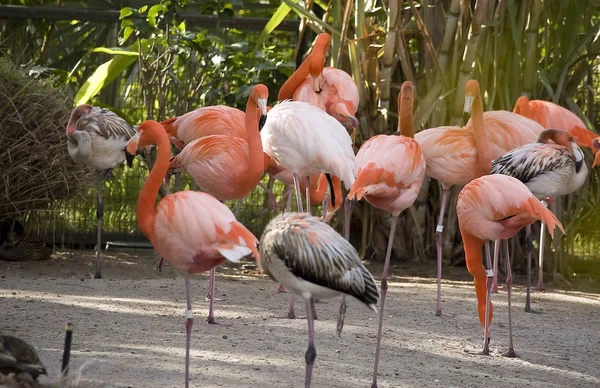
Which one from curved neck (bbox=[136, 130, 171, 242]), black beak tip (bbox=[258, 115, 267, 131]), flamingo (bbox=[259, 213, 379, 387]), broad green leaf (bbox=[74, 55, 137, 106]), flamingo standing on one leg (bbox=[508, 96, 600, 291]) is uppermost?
broad green leaf (bbox=[74, 55, 137, 106])

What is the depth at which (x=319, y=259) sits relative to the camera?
364 centimetres

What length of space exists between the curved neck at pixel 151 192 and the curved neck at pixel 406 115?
1629 mm

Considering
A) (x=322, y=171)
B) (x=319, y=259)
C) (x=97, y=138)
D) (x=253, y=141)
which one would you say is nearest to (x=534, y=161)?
(x=322, y=171)

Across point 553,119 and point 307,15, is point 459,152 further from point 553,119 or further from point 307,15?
point 307,15

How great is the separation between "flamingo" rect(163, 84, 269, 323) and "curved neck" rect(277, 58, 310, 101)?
0.92 meters

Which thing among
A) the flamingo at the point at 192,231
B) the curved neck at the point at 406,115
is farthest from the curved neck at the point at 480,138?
the flamingo at the point at 192,231

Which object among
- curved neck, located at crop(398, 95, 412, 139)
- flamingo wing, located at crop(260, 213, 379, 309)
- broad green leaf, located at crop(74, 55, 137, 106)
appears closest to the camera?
flamingo wing, located at crop(260, 213, 379, 309)

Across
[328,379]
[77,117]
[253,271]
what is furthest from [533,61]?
[328,379]

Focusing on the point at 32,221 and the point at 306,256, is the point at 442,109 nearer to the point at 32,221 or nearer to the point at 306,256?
the point at 32,221

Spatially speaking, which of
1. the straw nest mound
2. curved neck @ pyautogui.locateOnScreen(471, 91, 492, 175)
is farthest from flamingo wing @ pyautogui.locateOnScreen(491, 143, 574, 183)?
the straw nest mound

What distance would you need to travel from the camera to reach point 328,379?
407 cm

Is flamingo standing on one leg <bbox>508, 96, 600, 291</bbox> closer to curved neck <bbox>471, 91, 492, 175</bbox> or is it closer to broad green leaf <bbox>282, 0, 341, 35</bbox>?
curved neck <bbox>471, 91, 492, 175</bbox>

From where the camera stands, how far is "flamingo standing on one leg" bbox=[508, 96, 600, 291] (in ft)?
22.1

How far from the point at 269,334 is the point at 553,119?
2.95 meters
